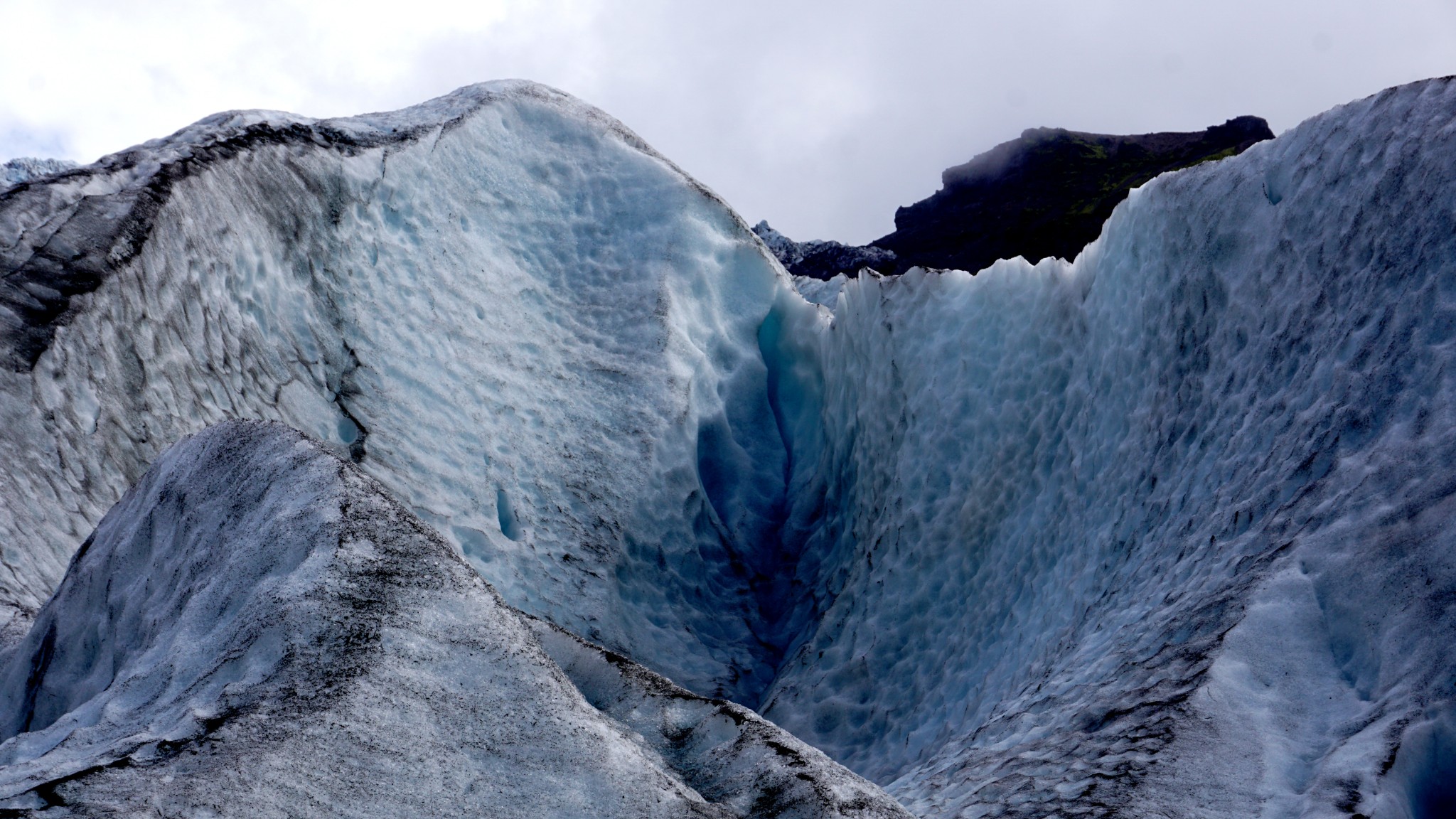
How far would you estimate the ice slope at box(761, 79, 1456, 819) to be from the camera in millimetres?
5160

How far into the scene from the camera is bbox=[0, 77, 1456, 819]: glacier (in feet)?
17.6

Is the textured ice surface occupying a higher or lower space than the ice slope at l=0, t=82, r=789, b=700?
higher

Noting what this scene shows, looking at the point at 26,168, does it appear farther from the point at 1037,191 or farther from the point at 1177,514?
the point at 1037,191

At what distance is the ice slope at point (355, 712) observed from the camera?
3.08 metres

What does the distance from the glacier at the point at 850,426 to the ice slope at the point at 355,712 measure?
9cm

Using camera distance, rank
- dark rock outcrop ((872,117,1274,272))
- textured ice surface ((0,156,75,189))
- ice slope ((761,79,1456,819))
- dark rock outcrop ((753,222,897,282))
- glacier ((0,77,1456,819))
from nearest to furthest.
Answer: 1. ice slope ((761,79,1456,819))
2. glacier ((0,77,1456,819))
3. textured ice surface ((0,156,75,189))
4. dark rock outcrop ((753,222,897,282))
5. dark rock outcrop ((872,117,1274,272))

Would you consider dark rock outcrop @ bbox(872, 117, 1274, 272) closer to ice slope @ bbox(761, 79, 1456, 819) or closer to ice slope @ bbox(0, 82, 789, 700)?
ice slope @ bbox(0, 82, 789, 700)

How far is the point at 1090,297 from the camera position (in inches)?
350

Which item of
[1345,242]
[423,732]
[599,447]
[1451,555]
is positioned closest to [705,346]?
[599,447]

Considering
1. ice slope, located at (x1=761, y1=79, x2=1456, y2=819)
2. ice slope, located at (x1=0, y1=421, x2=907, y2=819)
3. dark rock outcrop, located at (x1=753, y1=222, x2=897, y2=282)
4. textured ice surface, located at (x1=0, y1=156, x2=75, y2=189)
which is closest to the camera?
ice slope, located at (x1=0, y1=421, x2=907, y2=819)

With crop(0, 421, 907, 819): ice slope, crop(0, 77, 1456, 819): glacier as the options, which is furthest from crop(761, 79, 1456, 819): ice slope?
crop(0, 421, 907, 819): ice slope

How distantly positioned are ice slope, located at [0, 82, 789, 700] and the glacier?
34 millimetres

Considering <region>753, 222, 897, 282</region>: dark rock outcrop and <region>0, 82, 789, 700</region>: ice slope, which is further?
<region>753, 222, 897, 282</region>: dark rock outcrop

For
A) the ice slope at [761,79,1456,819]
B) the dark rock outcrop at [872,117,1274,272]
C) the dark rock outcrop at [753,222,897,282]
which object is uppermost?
the dark rock outcrop at [872,117,1274,272]
